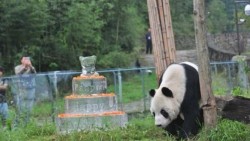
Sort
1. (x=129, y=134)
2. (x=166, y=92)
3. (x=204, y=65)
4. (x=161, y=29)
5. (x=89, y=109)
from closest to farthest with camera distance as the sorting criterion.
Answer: (x=204, y=65), (x=166, y=92), (x=129, y=134), (x=161, y=29), (x=89, y=109)

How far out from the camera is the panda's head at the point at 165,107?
307 inches

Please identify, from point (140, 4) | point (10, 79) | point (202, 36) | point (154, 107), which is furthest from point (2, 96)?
point (140, 4)

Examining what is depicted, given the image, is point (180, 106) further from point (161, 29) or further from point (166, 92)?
point (161, 29)

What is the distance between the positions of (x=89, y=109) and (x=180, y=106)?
2165 mm

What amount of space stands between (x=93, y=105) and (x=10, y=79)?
15.3ft

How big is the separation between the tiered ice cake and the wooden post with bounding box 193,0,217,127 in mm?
2189

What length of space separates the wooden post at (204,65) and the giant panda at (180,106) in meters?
0.61

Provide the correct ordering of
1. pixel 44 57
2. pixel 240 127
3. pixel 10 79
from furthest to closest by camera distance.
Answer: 1. pixel 44 57
2. pixel 10 79
3. pixel 240 127

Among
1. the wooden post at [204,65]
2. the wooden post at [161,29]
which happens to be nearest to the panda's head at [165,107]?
the wooden post at [204,65]

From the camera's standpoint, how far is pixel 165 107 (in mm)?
7812

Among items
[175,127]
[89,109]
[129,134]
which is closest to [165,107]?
[175,127]

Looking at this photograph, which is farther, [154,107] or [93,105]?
[93,105]

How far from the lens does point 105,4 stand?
25609mm

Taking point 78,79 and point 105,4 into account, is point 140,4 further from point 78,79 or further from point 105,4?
point 78,79
